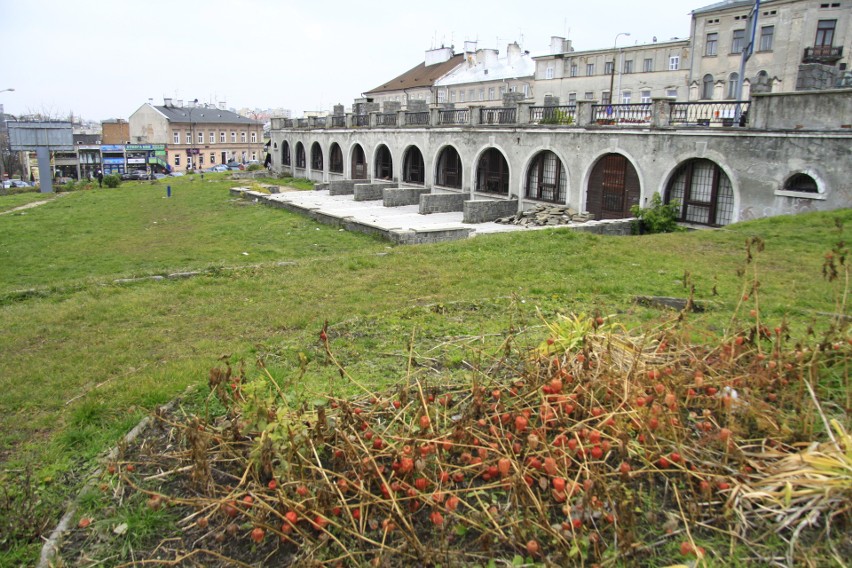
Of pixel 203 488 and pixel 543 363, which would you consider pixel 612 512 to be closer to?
pixel 543 363

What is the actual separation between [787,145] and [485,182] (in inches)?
564

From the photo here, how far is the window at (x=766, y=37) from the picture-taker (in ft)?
127

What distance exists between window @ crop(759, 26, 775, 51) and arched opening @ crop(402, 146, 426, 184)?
75.7 feet

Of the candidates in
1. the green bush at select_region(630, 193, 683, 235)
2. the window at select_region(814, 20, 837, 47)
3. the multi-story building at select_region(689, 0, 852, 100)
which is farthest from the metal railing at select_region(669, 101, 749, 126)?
the window at select_region(814, 20, 837, 47)

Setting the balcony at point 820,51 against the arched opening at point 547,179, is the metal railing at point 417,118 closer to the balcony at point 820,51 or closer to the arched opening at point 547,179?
the arched opening at point 547,179

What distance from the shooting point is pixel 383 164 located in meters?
38.7

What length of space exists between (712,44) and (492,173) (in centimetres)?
2377

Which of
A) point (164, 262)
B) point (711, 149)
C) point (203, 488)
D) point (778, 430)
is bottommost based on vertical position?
point (164, 262)

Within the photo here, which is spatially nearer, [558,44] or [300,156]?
[300,156]

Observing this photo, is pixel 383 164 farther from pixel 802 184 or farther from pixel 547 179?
pixel 802 184

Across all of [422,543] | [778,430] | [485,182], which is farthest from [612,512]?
[485,182]

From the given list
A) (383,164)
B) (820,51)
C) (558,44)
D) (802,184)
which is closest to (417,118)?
(383,164)

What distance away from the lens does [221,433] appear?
4.16 meters

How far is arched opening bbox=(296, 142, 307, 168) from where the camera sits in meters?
49.3
